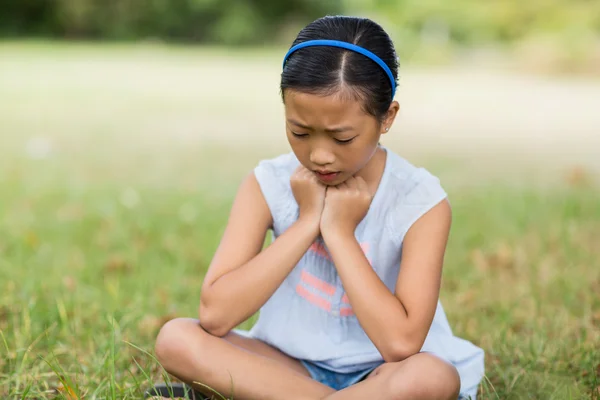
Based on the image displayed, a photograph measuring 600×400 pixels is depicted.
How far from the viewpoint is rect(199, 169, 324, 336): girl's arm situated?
2.21 m

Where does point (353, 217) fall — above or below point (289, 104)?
below

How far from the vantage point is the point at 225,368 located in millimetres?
2234

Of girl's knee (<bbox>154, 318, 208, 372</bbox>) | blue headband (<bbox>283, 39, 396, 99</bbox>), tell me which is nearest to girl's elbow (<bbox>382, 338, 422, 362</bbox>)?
girl's knee (<bbox>154, 318, 208, 372</bbox>)

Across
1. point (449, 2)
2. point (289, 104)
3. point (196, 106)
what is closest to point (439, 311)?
point (289, 104)

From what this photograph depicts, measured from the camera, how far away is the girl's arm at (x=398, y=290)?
2.13m

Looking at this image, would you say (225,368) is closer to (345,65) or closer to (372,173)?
(372,173)

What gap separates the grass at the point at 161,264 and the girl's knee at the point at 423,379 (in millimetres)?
295

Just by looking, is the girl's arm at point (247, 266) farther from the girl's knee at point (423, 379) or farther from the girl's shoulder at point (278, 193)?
the girl's knee at point (423, 379)

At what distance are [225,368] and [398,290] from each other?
54 centimetres

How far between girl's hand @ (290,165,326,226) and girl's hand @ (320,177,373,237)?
2 cm

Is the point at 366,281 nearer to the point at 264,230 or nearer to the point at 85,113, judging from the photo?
the point at 264,230

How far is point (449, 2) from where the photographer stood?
26.1 meters

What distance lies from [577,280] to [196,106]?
25.8 feet

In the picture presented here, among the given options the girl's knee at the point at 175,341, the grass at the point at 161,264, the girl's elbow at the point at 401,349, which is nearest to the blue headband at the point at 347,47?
the girl's elbow at the point at 401,349
